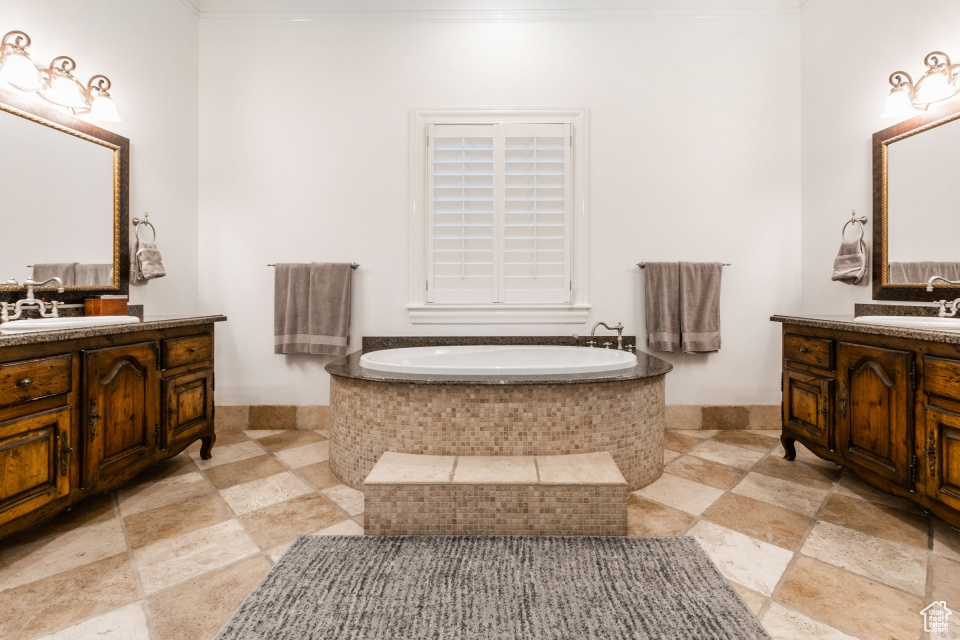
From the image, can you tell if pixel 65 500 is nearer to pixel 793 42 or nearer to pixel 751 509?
pixel 751 509

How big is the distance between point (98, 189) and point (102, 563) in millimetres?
1839

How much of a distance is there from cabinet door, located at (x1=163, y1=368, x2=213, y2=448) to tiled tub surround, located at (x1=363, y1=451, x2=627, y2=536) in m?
1.19

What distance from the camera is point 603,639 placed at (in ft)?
3.52

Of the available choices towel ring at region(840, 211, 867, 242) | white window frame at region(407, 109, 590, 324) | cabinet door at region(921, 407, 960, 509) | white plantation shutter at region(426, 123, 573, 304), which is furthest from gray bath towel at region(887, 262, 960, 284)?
white plantation shutter at region(426, 123, 573, 304)

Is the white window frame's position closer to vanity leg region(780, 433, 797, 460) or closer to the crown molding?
the crown molding

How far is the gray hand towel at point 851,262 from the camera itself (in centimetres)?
241

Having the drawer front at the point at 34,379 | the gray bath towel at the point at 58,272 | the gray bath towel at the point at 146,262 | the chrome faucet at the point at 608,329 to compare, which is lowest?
the drawer front at the point at 34,379

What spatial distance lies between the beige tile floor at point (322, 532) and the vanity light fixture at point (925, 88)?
1.87m

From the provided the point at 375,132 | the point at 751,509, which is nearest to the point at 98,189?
the point at 375,132

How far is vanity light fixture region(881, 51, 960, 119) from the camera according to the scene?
78.8 inches

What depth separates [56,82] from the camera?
2.00 metres

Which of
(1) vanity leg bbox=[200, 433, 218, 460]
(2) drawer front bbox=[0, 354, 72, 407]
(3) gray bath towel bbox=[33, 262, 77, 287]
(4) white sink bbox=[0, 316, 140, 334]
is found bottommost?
(1) vanity leg bbox=[200, 433, 218, 460]

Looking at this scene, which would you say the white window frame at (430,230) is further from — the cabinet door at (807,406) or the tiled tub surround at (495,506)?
the tiled tub surround at (495,506)

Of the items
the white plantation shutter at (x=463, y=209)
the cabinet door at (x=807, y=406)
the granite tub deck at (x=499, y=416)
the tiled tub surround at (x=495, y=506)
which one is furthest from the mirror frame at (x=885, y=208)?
the white plantation shutter at (x=463, y=209)
